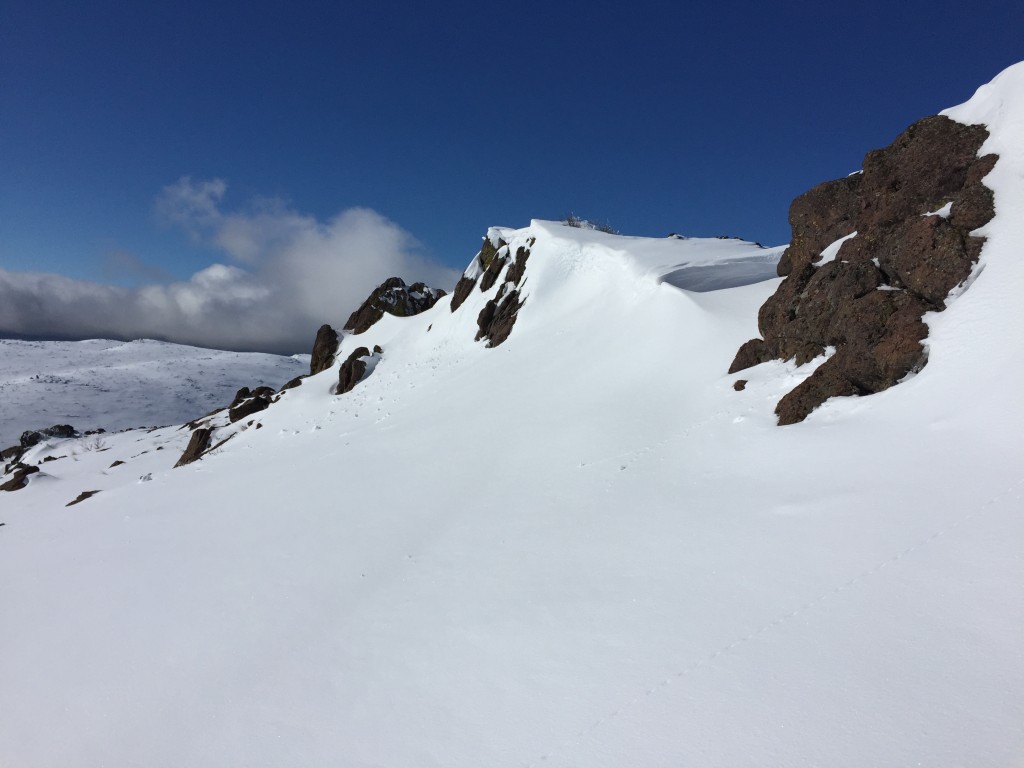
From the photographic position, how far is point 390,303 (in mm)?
41531

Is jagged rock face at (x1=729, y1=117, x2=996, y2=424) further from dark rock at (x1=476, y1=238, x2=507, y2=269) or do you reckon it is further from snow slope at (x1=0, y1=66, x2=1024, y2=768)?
dark rock at (x1=476, y1=238, x2=507, y2=269)

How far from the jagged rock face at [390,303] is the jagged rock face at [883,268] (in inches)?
1313

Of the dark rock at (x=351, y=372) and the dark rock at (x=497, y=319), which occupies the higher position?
the dark rock at (x=497, y=319)

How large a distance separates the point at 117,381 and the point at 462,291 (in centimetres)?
7289

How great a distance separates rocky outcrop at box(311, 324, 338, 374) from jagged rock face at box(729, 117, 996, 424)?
33351 mm

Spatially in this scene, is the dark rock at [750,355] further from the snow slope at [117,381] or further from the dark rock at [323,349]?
the snow slope at [117,381]

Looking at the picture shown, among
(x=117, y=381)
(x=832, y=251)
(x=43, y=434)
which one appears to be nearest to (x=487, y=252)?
(x=832, y=251)

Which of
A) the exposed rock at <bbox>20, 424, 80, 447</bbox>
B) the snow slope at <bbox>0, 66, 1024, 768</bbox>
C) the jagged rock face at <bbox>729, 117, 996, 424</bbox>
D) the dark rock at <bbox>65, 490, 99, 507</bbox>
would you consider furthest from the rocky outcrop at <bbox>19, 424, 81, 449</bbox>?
the jagged rock face at <bbox>729, 117, 996, 424</bbox>

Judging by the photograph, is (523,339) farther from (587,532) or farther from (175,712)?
(175,712)

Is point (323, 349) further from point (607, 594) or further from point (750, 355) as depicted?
point (607, 594)

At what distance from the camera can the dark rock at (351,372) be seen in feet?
102

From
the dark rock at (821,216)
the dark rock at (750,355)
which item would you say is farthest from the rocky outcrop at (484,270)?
the dark rock at (750,355)

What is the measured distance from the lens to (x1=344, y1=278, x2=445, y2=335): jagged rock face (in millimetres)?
40969

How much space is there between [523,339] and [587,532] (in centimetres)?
1760
